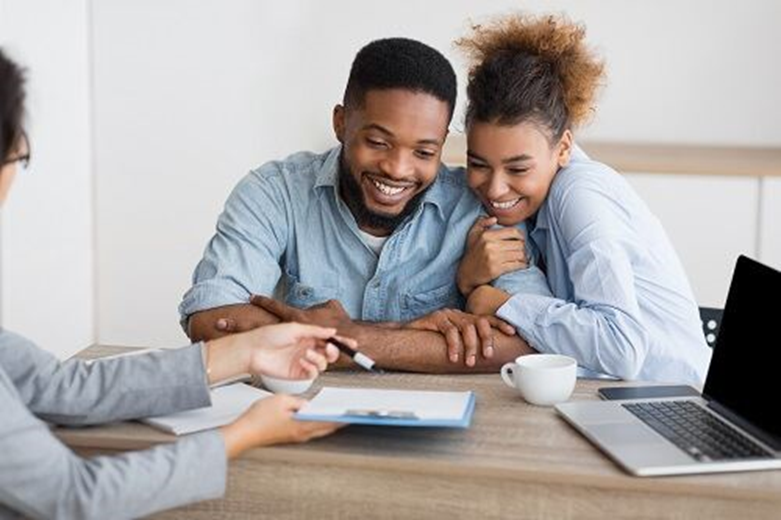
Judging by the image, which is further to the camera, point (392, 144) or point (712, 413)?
point (392, 144)

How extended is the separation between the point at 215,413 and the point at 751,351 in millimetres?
A: 746

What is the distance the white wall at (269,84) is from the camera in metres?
4.03

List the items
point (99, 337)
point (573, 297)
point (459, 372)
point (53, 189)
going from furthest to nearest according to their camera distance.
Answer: point (99, 337) → point (53, 189) → point (573, 297) → point (459, 372)

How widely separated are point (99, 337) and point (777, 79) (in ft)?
7.82

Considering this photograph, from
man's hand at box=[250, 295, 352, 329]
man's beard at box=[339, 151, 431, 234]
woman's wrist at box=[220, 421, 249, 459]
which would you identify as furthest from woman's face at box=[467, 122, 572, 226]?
woman's wrist at box=[220, 421, 249, 459]

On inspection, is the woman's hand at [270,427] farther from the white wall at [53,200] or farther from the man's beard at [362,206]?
the white wall at [53,200]

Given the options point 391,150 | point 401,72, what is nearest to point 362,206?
point 391,150

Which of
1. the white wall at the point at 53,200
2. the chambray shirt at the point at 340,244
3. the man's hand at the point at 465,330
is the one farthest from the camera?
the white wall at the point at 53,200

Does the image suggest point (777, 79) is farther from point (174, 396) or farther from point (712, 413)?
point (174, 396)

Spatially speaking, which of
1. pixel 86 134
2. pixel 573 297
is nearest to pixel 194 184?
pixel 86 134

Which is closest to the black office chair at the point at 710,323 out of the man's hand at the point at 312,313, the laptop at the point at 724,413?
the laptop at the point at 724,413

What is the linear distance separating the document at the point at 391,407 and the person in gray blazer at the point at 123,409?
4cm

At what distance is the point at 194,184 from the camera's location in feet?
13.7

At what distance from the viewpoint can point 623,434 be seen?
1.69 m
